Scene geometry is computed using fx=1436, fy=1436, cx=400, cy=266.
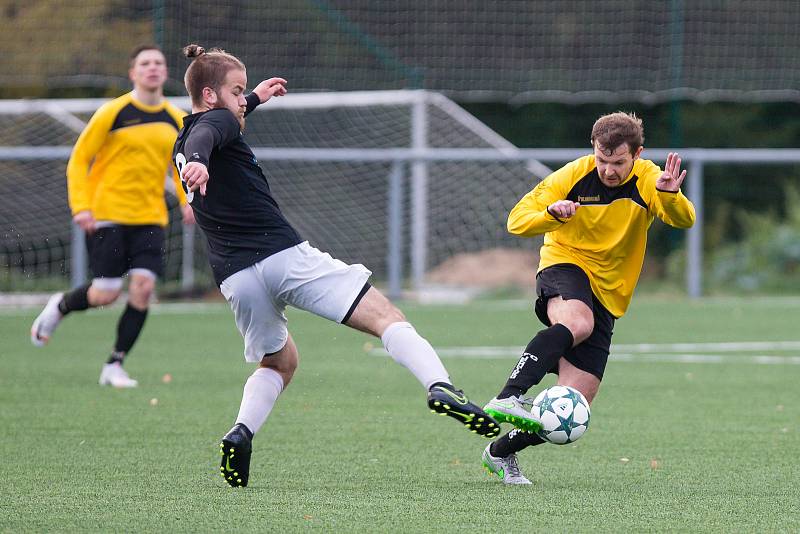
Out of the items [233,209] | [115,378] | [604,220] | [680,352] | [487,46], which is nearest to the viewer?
[233,209]

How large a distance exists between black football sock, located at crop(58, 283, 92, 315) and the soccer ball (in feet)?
14.7

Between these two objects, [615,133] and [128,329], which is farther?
[128,329]

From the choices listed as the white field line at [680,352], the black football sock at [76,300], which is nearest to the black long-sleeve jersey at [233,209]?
the black football sock at [76,300]

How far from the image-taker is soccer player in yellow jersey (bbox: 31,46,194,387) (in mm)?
8969

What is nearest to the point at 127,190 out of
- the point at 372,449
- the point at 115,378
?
the point at 115,378

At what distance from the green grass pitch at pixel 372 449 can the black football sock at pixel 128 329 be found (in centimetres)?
28

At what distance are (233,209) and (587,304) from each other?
1471mm

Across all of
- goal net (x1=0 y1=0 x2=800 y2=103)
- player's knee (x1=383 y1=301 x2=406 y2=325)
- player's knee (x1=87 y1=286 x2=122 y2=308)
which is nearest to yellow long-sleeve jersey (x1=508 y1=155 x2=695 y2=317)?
player's knee (x1=383 y1=301 x2=406 y2=325)

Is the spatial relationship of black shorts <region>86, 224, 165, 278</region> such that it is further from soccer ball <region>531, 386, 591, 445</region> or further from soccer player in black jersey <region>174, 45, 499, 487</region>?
soccer ball <region>531, 386, 591, 445</region>

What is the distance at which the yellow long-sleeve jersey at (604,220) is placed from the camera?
19.3 feet

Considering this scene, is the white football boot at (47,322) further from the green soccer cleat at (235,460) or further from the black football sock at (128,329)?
the green soccer cleat at (235,460)

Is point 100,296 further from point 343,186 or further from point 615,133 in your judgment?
point 343,186

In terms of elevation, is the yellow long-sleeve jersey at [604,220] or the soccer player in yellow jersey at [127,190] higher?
the yellow long-sleeve jersey at [604,220]

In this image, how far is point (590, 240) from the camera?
19.6 feet
